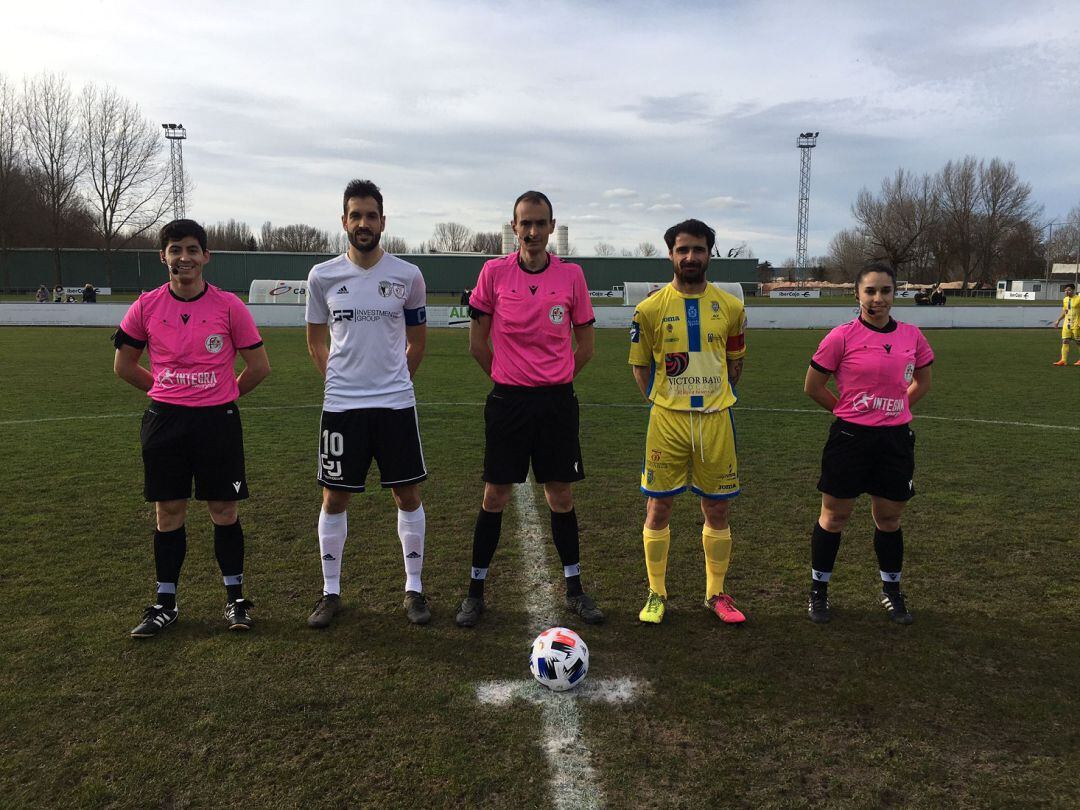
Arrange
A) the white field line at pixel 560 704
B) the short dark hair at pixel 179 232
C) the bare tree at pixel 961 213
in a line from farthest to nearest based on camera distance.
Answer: the bare tree at pixel 961 213, the short dark hair at pixel 179 232, the white field line at pixel 560 704

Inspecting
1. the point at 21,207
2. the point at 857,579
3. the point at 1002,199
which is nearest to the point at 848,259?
the point at 1002,199

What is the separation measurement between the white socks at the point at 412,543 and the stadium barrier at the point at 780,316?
909 inches

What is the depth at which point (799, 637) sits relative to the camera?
360cm

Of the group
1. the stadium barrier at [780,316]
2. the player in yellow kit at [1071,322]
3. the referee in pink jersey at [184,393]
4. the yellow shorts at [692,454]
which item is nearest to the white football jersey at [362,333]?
the referee in pink jersey at [184,393]

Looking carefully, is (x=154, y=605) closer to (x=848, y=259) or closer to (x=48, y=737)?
(x=48, y=737)

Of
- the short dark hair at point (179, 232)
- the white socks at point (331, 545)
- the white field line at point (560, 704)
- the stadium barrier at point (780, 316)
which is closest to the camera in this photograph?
the white field line at point (560, 704)

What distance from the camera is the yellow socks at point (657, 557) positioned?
153 inches

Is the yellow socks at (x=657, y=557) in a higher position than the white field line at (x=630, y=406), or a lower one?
lower

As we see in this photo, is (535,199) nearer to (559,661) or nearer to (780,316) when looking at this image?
(559,661)

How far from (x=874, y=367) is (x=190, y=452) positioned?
11.6 feet

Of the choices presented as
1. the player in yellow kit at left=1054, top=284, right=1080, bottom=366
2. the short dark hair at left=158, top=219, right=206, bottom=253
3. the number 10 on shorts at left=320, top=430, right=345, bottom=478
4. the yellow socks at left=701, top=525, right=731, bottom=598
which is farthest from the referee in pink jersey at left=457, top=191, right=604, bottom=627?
the player in yellow kit at left=1054, top=284, right=1080, bottom=366

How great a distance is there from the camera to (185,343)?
3.53 metres

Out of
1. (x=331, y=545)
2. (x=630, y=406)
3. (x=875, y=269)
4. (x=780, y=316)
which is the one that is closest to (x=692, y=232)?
(x=875, y=269)

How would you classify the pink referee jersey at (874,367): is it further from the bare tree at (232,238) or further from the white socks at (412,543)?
the bare tree at (232,238)
